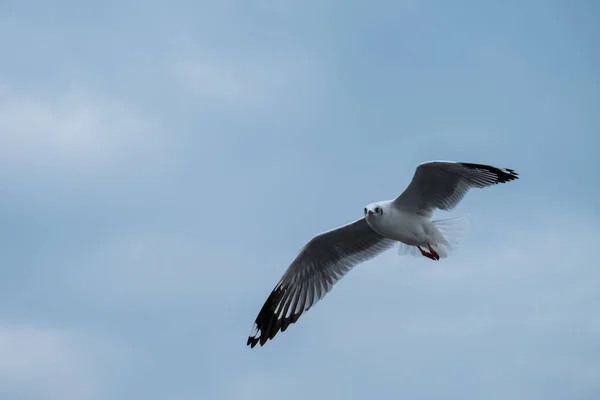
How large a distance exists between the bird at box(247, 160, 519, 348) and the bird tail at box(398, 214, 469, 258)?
13mm

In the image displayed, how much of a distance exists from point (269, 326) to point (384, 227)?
2640 millimetres

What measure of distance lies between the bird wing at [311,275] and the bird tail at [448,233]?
1106 millimetres

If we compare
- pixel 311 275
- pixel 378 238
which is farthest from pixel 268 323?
pixel 378 238

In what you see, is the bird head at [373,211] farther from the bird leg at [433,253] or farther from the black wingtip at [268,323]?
the black wingtip at [268,323]

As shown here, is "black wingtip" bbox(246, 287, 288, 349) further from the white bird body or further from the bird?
the white bird body

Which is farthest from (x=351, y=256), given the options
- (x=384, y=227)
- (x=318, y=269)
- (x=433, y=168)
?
(x=433, y=168)

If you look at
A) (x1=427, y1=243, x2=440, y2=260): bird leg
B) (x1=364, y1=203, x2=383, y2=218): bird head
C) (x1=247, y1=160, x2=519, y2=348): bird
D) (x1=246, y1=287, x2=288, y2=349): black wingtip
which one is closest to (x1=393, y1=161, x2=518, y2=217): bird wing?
(x1=247, y1=160, x2=519, y2=348): bird

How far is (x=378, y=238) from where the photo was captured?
12.3m

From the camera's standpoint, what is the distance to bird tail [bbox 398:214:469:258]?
11.4 meters

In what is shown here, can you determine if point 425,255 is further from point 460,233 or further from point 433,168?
point 433,168

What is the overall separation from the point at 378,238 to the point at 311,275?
1132 millimetres

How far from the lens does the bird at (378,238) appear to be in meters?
10.9

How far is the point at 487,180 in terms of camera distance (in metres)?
10.9

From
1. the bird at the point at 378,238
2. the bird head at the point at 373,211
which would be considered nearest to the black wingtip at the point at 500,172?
the bird at the point at 378,238
